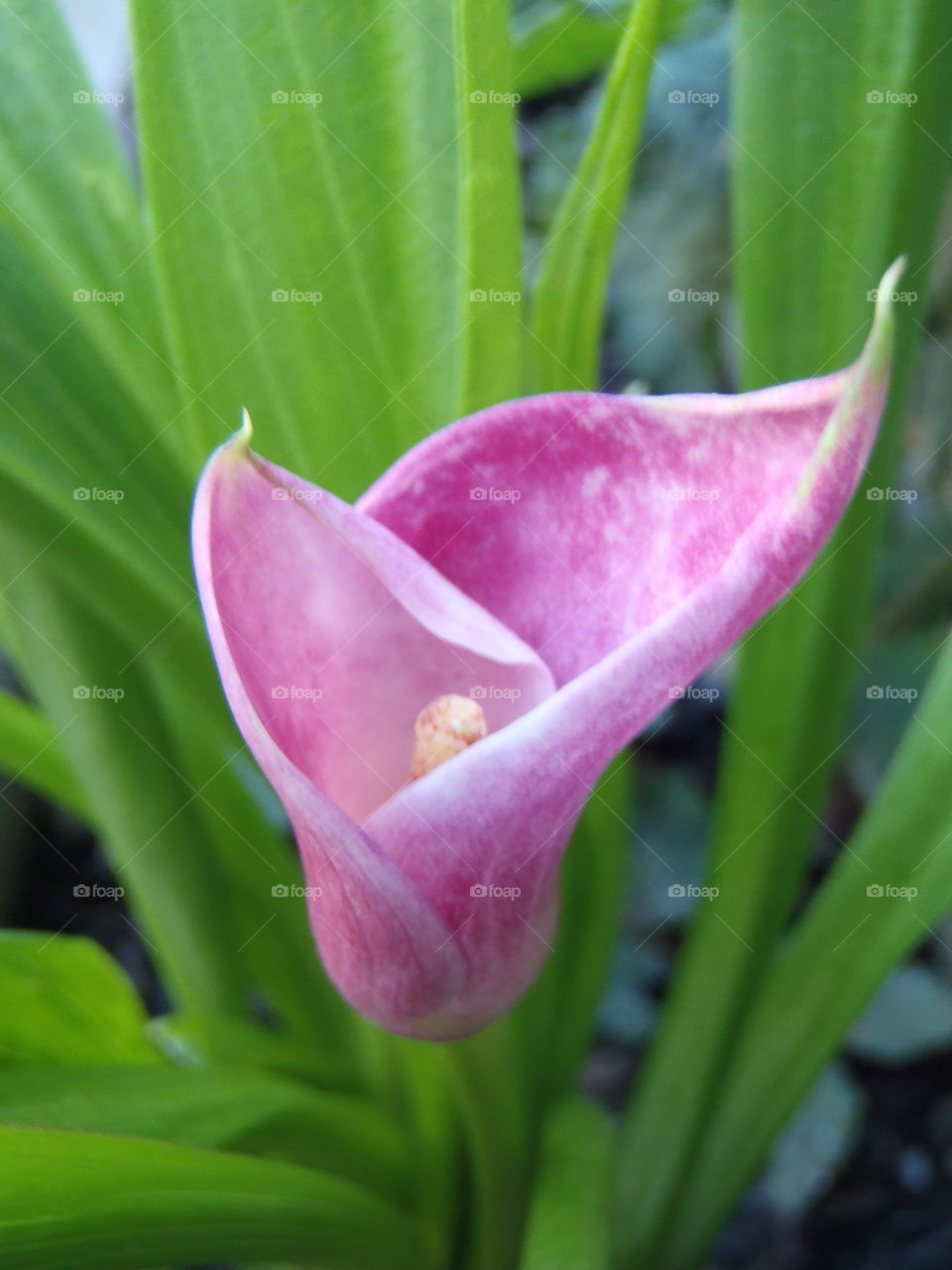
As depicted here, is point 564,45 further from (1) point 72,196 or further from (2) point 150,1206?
(2) point 150,1206

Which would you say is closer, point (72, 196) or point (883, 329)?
point (883, 329)

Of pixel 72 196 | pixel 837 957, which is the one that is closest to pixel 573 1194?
pixel 837 957

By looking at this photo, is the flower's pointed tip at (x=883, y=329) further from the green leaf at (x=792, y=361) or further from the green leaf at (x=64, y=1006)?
the green leaf at (x=64, y=1006)

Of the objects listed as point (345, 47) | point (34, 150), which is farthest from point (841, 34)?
point (34, 150)

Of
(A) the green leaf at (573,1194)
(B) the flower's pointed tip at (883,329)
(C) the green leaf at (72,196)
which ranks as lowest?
(A) the green leaf at (573,1194)

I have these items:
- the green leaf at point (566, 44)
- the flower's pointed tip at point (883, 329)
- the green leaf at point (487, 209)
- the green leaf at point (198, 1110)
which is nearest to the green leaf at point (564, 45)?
the green leaf at point (566, 44)

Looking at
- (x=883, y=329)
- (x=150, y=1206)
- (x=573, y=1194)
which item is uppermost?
(x=883, y=329)
